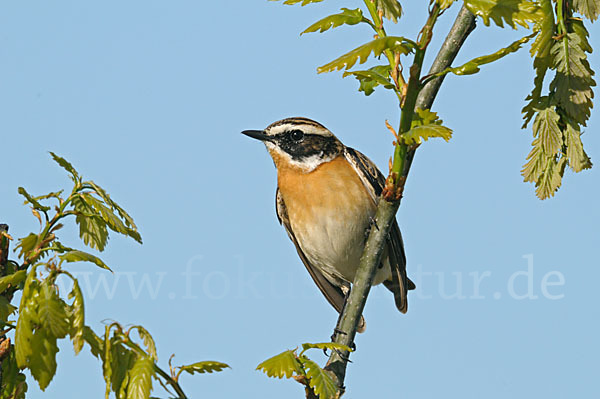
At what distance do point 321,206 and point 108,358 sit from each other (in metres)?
5.32

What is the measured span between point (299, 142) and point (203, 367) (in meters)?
5.28

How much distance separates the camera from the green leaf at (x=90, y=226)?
158 inches

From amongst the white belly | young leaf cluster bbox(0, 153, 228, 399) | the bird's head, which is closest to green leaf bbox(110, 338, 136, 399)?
young leaf cluster bbox(0, 153, 228, 399)

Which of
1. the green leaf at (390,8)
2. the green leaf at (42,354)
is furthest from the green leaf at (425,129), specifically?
the green leaf at (42,354)

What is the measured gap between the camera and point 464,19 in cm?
416

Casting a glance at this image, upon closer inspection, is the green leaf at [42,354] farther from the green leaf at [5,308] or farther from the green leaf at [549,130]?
the green leaf at [549,130]

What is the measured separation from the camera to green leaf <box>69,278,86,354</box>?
2.94 meters

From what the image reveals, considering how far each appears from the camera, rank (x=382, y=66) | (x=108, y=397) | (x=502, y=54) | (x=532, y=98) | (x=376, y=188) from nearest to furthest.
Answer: (x=108, y=397), (x=502, y=54), (x=532, y=98), (x=382, y=66), (x=376, y=188)

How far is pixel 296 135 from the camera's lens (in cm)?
827

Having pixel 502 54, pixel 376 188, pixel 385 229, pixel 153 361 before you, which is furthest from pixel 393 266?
pixel 153 361

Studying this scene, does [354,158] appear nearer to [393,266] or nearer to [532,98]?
[393,266]

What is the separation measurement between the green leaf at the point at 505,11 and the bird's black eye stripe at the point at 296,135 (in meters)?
4.99

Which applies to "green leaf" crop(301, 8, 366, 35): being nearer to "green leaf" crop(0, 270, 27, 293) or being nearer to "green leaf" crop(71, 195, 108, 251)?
"green leaf" crop(71, 195, 108, 251)

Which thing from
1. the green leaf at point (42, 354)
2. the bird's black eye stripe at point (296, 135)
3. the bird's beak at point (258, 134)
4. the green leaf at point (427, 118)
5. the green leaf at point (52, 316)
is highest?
the bird's black eye stripe at point (296, 135)
